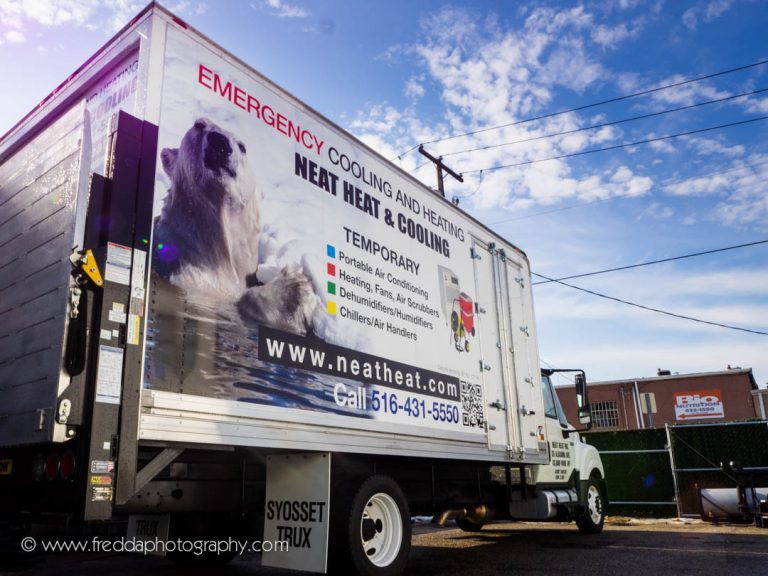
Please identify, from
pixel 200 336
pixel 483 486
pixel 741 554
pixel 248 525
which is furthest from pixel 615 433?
pixel 200 336

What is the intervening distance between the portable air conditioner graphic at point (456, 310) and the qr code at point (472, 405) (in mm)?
402

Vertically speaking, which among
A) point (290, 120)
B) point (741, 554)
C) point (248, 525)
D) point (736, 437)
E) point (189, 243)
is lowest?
point (741, 554)

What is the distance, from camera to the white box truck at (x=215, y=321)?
12.1 ft

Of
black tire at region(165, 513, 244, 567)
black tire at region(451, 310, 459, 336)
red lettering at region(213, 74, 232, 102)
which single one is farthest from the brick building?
red lettering at region(213, 74, 232, 102)

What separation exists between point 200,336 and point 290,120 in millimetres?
2055

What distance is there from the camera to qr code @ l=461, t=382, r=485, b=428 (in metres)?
6.55

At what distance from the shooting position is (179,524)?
5.20 m

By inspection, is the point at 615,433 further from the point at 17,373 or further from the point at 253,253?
the point at 17,373

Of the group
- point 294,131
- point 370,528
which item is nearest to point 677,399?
point 370,528

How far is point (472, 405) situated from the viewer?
6.69 metres

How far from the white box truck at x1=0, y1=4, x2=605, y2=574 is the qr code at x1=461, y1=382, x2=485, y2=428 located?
38 millimetres

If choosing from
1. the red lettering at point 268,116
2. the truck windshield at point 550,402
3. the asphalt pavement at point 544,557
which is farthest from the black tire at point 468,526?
the red lettering at point 268,116

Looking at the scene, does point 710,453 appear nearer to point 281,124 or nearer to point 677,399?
point 281,124

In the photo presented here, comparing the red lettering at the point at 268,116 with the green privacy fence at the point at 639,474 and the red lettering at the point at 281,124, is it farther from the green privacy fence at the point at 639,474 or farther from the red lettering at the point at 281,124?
the green privacy fence at the point at 639,474
